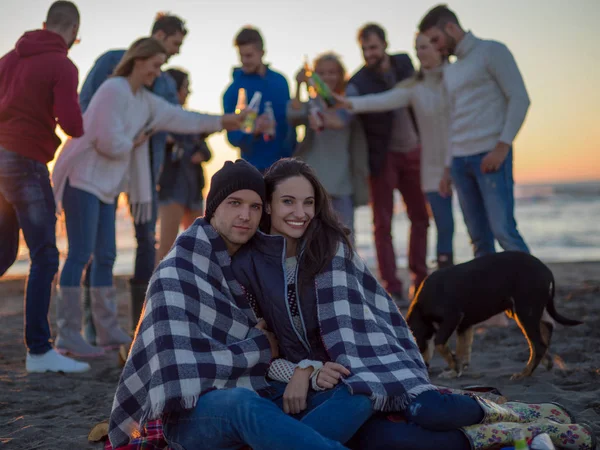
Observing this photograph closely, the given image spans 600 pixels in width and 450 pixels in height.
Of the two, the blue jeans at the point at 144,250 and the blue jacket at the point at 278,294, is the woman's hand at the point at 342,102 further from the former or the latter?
the blue jacket at the point at 278,294

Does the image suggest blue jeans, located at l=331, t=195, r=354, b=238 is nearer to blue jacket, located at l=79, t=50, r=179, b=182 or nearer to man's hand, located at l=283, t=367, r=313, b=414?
blue jacket, located at l=79, t=50, r=179, b=182

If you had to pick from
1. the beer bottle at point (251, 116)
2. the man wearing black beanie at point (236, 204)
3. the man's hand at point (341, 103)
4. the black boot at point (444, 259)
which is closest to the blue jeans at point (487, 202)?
the black boot at point (444, 259)

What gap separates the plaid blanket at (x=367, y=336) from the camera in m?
2.87

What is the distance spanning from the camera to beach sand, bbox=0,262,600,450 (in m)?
3.47

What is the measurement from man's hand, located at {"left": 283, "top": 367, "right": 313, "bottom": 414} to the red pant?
390 cm

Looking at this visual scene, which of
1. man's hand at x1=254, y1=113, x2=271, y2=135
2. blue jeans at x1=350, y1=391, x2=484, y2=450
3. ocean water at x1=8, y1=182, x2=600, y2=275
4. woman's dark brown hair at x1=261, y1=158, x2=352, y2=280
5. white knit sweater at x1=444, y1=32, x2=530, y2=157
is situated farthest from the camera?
ocean water at x1=8, y1=182, x2=600, y2=275

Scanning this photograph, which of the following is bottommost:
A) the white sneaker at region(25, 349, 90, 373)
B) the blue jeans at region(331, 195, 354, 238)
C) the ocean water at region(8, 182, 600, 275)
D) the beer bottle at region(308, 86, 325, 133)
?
the ocean water at region(8, 182, 600, 275)

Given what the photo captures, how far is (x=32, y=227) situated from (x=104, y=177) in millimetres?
769

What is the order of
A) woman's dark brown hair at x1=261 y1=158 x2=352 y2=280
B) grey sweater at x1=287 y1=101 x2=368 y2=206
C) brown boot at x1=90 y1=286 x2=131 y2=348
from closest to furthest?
woman's dark brown hair at x1=261 y1=158 x2=352 y2=280, brown boot at x1=90 y1=286 x2=131 y2=348, grey sweater at x1=287 y1=101 x2=368 y2=206

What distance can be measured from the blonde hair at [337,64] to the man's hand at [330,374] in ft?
12.6

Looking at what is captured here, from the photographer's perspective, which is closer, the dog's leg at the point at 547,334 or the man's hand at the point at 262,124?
the dog's leg at the point at 547,334

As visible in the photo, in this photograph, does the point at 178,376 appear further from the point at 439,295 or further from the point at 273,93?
the point at 273,93

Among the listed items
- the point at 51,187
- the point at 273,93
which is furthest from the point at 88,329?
the point at 273,93

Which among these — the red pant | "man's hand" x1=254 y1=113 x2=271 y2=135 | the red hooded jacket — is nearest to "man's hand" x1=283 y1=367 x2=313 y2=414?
the red hooded jacket
